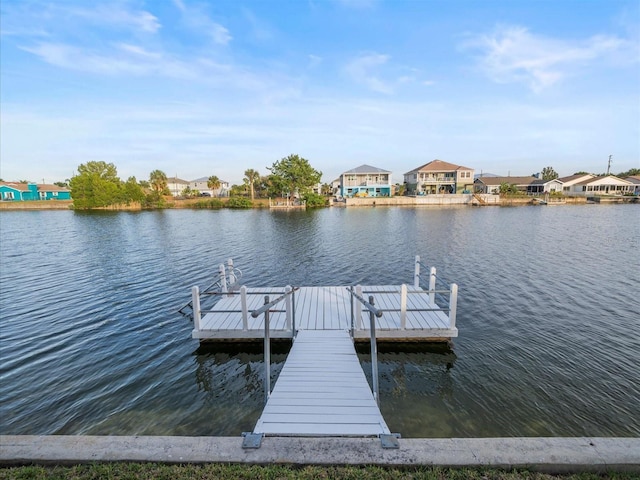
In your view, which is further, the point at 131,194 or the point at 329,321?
the point at 131,194

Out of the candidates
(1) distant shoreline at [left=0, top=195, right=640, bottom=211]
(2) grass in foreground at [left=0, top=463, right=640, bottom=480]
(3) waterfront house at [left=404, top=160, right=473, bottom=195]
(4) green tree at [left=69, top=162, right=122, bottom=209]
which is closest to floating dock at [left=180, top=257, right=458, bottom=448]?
(2) grass in foreground at [left=0, top=463, right=640, bottom=480]

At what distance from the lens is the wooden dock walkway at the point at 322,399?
480 centimetres

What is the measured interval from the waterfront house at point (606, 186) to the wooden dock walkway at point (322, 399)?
9865 cm

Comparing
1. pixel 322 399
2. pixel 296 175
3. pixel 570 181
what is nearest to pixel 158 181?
pixel 296 175

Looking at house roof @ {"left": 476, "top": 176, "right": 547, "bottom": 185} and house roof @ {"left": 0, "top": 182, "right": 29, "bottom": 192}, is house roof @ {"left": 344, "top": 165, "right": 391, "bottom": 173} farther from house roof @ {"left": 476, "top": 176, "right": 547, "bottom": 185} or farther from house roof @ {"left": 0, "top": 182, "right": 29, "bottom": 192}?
house roof @ {"left": 0, "top": 182, "right": 29, "bottom": 192}

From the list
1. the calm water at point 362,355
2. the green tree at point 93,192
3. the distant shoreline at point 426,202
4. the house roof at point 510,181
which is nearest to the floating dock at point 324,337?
the calm water at point 362,355

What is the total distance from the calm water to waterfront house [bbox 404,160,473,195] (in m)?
54.7

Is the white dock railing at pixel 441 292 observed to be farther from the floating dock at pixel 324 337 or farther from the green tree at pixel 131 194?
the green tree at pixel 131 194

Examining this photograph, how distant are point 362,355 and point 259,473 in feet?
19.6

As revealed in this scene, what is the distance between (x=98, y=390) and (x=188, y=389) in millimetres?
2368

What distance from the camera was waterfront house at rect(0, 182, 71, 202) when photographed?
86.1 meters

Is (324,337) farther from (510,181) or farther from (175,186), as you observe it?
(175,186)

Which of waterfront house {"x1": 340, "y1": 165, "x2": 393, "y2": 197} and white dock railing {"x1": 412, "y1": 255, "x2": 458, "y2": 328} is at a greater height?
waterfront house {"x1": 340, "y1": 165, "x2": 393, "y2": 197}

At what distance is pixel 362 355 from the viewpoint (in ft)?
30.9
